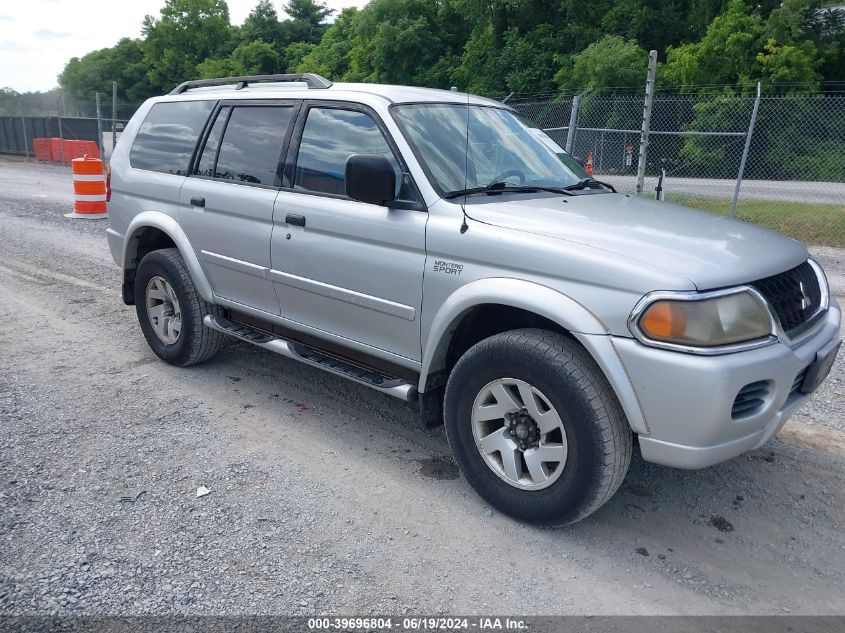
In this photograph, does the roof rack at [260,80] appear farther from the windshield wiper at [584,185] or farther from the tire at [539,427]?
the tire at [539,427]

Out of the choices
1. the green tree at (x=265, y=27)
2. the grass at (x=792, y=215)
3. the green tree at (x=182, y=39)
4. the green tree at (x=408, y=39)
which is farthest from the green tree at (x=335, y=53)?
the grass at (x=792, y=215)

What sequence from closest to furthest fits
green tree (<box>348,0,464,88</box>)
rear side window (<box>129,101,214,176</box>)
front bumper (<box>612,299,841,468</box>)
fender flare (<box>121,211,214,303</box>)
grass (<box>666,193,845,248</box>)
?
front bumper (<box>612,299,841,468</box>), fender flare (<box>121,211,214,303</box>), rear side window (<box>129,101,214,176</box>), grass (<box>666,193,845,248</box>), green tree (<box>348,0,464,88</box>)

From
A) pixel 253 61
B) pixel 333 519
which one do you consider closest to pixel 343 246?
pixel 333 519

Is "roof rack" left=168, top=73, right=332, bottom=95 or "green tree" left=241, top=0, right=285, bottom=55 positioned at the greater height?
"green tree" left=241, top=0, right=285, bottom=55

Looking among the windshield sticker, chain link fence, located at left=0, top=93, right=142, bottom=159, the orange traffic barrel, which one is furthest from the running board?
chain link fence, located at left=0, top=93, right=142, bottom=159

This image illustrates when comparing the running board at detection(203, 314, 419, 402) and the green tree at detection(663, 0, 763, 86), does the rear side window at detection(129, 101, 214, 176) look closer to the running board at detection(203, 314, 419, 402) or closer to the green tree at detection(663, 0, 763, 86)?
the running board at detection(203, 314, 419, 402)

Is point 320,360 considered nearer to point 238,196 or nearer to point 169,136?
point 238,196

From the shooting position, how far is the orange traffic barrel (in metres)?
12.2

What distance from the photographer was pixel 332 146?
Answer: 4.02 metres

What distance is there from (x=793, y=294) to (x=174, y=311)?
13.3 ft

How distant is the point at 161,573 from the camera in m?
2.88

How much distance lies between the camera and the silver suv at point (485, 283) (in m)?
2.78

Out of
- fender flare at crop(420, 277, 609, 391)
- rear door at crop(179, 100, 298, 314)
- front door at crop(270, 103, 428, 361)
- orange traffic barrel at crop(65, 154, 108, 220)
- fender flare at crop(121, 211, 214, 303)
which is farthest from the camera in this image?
orange traffic barrel at crop(65, 154, 108, 220)

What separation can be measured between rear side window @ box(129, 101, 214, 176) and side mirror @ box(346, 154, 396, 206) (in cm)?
194
